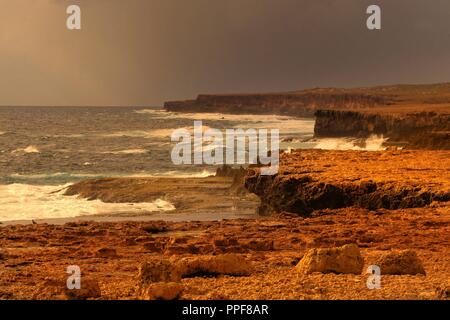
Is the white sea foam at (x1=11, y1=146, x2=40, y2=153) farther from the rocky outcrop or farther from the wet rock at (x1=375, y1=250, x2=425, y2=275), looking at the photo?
the wet rock at (x1=375, y1=250, x2=425, y2=275)

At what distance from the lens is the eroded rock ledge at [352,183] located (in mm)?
15242

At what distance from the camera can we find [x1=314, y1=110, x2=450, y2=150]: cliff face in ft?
89.9

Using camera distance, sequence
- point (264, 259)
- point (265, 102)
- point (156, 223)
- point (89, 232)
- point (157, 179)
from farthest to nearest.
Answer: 1. point (265, 102)
2. point (157, 179)
3. point (156, 223)
4. point (89, 232)
5. point (264, 259)

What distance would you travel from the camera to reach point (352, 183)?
1596cm

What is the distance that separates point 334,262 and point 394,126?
37.1 m

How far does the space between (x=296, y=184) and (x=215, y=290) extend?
955 cm

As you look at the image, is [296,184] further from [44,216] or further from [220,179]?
[220,179]

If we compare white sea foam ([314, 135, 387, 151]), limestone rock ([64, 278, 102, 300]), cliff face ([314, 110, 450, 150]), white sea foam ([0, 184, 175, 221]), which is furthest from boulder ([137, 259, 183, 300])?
white sea foam ([314, 135, 387, 151])

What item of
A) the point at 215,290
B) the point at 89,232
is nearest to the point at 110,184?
the point at 89,232

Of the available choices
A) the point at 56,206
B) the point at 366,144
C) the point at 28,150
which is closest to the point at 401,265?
the point at 56,206

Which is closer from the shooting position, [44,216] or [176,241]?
[176,241]

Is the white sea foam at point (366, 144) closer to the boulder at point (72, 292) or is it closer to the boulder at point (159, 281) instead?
the boulder at point (159, 281)
